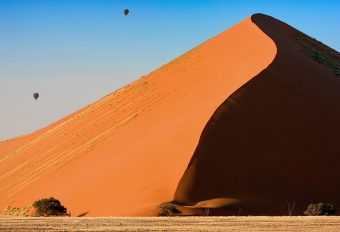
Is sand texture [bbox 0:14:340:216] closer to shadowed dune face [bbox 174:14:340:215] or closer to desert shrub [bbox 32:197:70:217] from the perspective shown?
shadowed dune face [bbox 174:14:340:215]

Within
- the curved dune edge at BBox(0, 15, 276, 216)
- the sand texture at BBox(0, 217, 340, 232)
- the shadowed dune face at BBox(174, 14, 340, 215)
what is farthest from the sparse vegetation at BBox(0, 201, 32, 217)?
the sand texture at BBox(0, 217, 340, 232)

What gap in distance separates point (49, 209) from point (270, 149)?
973cm

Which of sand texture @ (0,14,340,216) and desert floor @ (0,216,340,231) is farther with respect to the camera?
sand texture @ (0,14,340,216)

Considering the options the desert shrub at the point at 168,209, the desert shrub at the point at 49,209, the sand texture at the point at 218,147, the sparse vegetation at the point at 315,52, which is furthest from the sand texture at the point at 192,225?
the sparse vegetation at the point at 315,52

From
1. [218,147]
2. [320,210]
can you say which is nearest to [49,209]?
[218,147]

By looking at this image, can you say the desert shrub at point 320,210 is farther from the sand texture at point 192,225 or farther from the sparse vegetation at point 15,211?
the sparse vegetation at point 15,211

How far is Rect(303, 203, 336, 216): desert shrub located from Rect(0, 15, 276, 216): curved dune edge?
16.8 ft

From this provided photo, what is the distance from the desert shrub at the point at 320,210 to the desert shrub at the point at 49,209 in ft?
31.6

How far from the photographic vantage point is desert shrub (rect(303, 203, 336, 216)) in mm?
29344

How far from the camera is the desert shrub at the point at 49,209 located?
32.1 m

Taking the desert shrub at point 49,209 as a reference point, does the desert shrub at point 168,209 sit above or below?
below

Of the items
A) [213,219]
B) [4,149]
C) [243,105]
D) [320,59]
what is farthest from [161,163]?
[4,149]

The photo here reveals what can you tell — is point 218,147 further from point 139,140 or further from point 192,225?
point 192,225

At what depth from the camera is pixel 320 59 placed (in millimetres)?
53344
